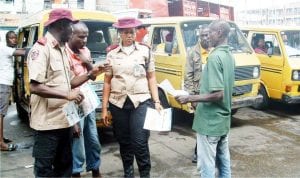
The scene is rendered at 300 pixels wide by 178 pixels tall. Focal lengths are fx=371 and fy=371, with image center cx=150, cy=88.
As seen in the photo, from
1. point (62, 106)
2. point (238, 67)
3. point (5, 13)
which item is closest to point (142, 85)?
point (62, 106)

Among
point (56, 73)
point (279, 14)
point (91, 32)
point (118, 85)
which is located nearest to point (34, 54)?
point (56, 73)

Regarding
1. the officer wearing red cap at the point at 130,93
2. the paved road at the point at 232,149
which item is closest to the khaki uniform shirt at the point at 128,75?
the officer wearing red cap at the point at 130,93

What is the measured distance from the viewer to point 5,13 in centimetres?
2355

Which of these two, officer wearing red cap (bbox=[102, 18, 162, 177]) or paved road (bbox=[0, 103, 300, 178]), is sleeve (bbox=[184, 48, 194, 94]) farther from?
paved road (bbox=[0, 103, 300, 178])

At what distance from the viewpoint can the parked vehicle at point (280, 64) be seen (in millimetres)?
7602

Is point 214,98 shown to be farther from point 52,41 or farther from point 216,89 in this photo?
point 52,41

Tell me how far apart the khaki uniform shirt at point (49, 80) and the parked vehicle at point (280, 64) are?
575cm


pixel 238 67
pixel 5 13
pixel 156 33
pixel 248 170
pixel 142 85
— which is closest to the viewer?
pixel 142 85

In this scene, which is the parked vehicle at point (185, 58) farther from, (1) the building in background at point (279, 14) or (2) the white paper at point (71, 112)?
(1) the building in background at point (279, 14)

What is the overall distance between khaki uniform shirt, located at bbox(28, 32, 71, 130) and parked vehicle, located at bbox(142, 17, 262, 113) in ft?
11.9

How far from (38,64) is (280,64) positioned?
6093mm

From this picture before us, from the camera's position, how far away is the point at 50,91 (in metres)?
2.86

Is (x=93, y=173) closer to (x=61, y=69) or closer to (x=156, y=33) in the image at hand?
(x=61, y=69)

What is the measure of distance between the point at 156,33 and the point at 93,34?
155cm
